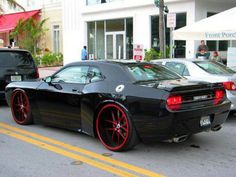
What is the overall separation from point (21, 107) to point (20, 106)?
0.20ft

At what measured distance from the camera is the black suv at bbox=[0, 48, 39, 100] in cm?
1034

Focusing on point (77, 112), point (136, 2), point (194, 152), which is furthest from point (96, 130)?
point (136, 2)

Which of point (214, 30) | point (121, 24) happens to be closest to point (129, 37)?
point (121, 24)

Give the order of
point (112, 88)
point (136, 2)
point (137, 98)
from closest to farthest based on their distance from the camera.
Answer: point (137, 98) → point (112, 88) → point (136, 2)

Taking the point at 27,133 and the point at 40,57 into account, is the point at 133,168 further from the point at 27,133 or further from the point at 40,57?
the point at 40,57

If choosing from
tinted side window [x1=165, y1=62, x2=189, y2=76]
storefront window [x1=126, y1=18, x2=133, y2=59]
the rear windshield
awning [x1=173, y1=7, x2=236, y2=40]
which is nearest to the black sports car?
tinted side window [x1=165, y1=62, x2=189, y2=76]

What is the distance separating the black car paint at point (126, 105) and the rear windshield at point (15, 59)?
10.7ft

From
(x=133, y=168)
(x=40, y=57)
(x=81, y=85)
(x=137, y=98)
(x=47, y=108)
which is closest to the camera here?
(x=133, y=168)

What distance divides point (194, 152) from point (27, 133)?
316cm

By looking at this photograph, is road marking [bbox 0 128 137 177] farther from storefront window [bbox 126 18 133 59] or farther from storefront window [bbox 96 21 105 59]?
storefront window [bbox 96 21 105 59]

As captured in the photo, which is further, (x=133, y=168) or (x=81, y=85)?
(x=81, y=85)

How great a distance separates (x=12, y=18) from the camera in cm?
3397

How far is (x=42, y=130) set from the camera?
752 centimetres

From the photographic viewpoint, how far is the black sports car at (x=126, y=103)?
5.47 meters
